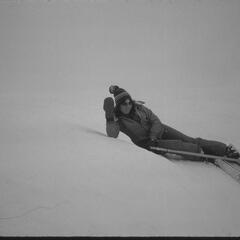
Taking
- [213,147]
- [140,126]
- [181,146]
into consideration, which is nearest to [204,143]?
[213,147]

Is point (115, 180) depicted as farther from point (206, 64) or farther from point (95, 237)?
point (206, 64)

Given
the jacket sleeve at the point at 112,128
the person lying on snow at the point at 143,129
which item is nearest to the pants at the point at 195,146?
the person lying on snow at the point at 143,129

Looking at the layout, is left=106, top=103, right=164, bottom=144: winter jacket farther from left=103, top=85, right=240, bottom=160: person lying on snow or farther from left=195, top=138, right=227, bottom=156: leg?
left=195, top=138, right=227, bottom=156: leg

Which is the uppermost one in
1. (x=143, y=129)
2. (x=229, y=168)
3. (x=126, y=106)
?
(x=126, y=106)

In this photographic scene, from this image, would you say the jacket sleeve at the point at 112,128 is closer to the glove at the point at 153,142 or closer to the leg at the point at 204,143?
the glove at the point at 153,142

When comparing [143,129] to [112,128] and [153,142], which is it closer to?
[153,142]

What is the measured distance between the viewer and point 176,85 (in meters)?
4.00

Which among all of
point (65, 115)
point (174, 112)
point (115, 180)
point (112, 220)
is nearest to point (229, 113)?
point (174, 112)

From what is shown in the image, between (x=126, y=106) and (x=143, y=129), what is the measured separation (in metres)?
0.22

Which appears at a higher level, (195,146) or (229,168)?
(195,146)

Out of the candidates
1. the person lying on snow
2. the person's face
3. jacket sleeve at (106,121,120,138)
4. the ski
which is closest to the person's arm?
the person lying on snow

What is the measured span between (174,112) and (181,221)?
2186mm

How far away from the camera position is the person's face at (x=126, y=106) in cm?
227

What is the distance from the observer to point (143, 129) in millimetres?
2334
